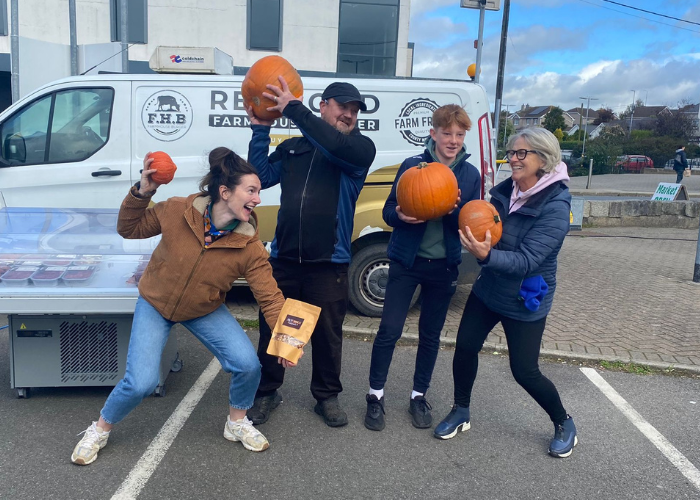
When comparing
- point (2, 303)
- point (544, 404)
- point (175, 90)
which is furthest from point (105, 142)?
point (544, 404)

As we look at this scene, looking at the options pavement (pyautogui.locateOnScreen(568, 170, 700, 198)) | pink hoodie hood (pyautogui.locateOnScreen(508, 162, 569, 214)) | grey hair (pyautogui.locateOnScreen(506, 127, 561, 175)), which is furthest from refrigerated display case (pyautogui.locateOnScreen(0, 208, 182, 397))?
pavement (pyautogui.locateOnScreen(568, 170, 700, 198))

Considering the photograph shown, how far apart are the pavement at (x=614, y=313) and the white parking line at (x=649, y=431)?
Answer: 43 cm

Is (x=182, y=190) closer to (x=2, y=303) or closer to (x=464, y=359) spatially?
(x=2, y=303)

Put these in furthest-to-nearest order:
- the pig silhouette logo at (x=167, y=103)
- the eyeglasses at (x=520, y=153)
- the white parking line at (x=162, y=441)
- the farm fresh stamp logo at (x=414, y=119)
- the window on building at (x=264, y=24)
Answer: the window on building at (x=264, y=24) < the farm fresh stamp logo at (x=414, y=119) < the pig silhouette logo at (x=167, y=103) < the eyeglasses at (x=520, y=153) < the white parking line at (x=162, y=441)

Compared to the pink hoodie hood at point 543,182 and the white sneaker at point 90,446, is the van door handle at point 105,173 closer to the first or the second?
the white sneaker at point 90,446

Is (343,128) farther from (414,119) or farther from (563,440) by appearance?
(414,119)

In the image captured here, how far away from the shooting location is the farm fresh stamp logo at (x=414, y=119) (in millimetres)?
6066

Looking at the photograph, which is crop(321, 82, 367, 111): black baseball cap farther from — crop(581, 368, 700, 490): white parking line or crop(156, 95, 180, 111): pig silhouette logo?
crop(156, 95, 180, 111): pig silhouette logo

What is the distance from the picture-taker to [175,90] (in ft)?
19.4

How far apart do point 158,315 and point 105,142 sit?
129 inches

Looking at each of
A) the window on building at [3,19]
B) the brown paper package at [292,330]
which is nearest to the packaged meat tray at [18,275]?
the brown paper package at [292,330]

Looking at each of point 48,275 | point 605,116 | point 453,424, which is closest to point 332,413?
point 453,424

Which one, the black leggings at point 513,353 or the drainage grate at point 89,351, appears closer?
the black leggings at point 513,353

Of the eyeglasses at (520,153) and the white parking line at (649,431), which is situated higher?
the eyeglasses at (520,153)
